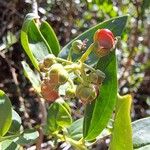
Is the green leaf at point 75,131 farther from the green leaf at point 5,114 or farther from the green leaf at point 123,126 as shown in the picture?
the green leaf at point 123,126

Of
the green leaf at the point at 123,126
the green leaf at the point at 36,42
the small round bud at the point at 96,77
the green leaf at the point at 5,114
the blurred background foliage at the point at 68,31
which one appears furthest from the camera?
the blurred background foliage at the point at 68,31

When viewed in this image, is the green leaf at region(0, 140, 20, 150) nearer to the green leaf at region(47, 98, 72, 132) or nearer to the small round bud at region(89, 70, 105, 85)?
the green leaf at region(47, 98, 72, 132)

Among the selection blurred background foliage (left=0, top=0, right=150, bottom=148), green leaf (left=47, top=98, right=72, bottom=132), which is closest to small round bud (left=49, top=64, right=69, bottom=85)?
green leaf (left=47, top=98, right=72, bottom=132)

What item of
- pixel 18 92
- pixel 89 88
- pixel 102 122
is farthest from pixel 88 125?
pixel 18 92

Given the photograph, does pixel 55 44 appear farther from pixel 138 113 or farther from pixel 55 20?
pixel 138 113

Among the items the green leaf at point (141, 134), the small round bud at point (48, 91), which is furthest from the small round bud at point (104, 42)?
the green leaf at point (141, 134)

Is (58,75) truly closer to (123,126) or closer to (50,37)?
(123,126)

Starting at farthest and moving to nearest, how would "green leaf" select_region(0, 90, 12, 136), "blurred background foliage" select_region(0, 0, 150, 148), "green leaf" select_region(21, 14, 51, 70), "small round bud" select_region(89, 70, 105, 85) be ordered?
"blurred background foliage" select_region(0, 0, 150, 148)
"green leaf" select_region(21, 14, 51, 70)
"green leaf" select_region(0, 90, 12, 136)
"small round bud" select_region(89, 70, 105, 85)

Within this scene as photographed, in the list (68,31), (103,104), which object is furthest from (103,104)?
(68,31)
